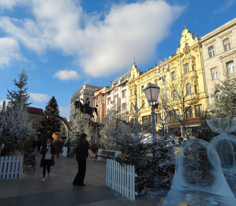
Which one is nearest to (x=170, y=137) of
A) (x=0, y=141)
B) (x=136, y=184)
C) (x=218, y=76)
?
(x=136, y=184)

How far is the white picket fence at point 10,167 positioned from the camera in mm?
6293

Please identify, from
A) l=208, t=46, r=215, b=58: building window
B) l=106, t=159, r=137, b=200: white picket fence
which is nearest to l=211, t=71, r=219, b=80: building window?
l=208, t=46, r=215, b=58: building window

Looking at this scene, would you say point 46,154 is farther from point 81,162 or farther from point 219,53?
point 219,53

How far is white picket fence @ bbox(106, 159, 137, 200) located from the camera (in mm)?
4220

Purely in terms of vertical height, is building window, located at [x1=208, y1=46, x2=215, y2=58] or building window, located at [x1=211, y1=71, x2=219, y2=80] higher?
building window, located at [x1=208, y1=46, x2=215, y2=58]

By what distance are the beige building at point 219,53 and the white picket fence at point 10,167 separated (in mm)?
21859

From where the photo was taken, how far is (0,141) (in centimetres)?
663

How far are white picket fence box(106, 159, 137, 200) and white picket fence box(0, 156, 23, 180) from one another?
13.0 ft

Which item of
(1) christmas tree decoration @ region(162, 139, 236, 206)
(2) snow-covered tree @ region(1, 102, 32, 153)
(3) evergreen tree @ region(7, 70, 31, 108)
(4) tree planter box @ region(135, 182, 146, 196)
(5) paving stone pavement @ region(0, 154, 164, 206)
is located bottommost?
(5) paving stone pavement @ region(0, 154, 164, 206)

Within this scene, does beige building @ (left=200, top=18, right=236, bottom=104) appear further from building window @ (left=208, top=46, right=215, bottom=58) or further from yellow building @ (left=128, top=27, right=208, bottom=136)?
yellow building @ (left=128, top=27, right=208, bottom=136)

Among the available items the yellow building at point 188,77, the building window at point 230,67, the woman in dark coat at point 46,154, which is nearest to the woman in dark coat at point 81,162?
the woman in dark coat at point 46,154

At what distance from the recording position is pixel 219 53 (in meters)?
22.1

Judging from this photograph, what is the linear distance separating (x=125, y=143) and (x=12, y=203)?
324 centimetres

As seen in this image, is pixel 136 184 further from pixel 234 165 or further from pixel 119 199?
pixel 234 165
